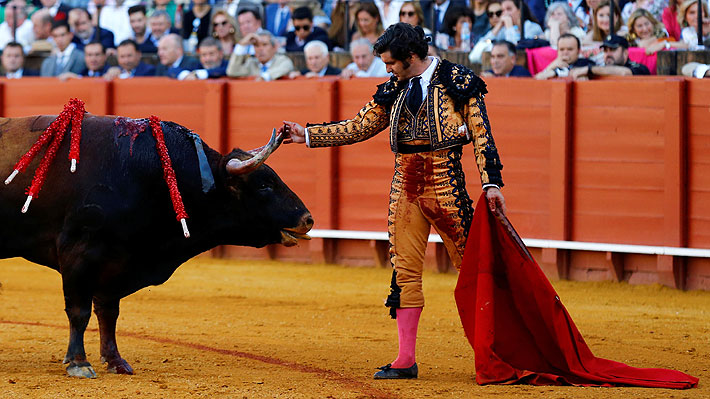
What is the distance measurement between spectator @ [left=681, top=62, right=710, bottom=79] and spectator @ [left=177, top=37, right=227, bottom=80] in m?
4.20

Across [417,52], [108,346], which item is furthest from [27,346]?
[417,52]

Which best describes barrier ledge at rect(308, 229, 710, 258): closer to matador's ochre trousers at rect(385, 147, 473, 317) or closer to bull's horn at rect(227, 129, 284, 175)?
matador's ochre trousers at rect(385, 147, 473, 317)

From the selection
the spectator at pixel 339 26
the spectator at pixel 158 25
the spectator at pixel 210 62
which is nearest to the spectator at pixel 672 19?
the spectator at pixel 339 26

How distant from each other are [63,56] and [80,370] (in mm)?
7266

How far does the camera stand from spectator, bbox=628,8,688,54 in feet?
29.1

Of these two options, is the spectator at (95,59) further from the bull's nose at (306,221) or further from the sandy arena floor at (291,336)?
the bull's nose at (306,221)

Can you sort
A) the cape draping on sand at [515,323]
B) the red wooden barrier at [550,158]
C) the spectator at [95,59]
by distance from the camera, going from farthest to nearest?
the spectator at [95,59] → the red wooden barrier at [550,158] → the cape draping on sand at [515,323]

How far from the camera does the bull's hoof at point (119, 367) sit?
529cm

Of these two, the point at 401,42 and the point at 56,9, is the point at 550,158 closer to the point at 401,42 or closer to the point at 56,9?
the point at 401,42

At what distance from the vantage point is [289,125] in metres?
5.31

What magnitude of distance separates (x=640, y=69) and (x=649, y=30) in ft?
1.09

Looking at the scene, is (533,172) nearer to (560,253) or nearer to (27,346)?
(560,253)

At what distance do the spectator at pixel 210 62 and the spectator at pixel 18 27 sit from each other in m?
2.77

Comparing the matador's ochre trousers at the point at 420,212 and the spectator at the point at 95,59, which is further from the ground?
the spectator at the point at 95,59
